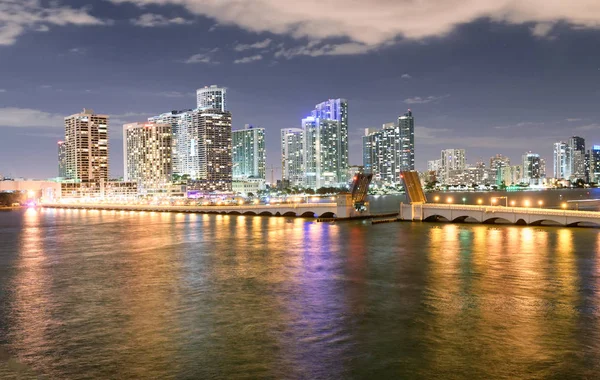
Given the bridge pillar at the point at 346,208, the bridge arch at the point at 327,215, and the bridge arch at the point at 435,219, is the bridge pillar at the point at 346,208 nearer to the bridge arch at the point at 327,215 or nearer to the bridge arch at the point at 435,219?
the bridge arch at the point at 327,215

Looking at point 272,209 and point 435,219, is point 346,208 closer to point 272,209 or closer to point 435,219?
point 435,219

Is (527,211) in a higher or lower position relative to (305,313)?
higher

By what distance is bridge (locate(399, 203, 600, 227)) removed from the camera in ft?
220

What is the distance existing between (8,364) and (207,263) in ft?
78.9

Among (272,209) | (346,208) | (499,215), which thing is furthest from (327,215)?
(499,215)

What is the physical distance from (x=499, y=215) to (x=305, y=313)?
57.7m

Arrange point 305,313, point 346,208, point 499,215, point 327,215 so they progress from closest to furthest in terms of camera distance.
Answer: point 305,313, point 499,215, point 346,208, point 327,215

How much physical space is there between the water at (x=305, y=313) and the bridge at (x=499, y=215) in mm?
19248

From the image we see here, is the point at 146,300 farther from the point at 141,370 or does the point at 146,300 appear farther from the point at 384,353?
the point at 384,353

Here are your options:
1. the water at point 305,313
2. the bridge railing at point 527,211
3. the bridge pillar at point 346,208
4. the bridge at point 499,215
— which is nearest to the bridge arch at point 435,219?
A: the bridge at point 499,215

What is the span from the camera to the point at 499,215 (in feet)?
245

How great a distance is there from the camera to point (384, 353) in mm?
19297

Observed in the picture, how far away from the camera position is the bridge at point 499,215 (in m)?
66.9

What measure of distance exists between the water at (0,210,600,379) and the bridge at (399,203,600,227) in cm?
1925
